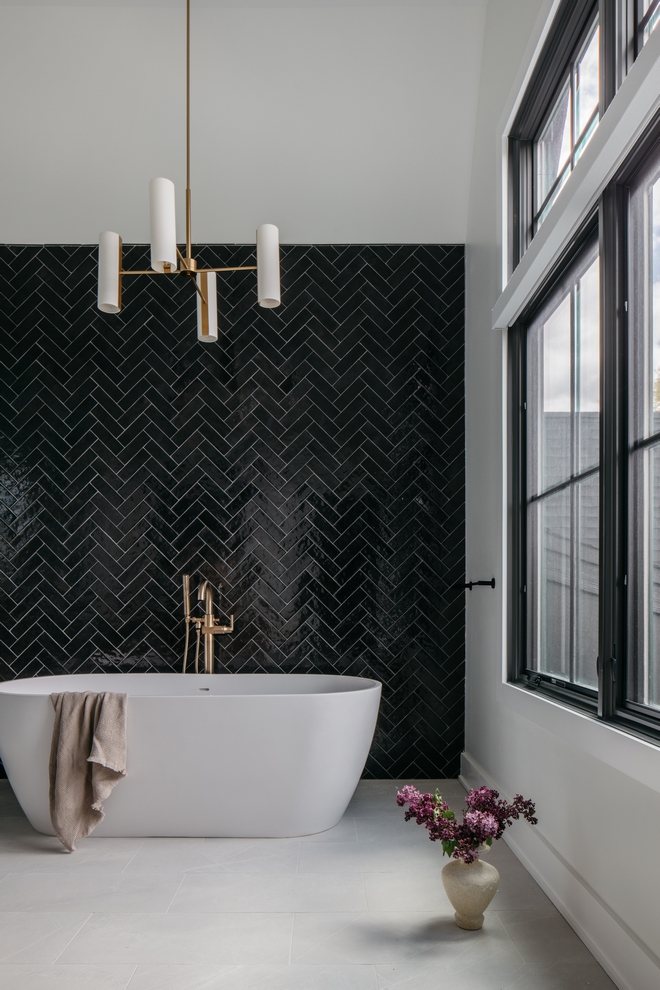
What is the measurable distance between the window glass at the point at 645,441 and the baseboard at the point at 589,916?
0.58m

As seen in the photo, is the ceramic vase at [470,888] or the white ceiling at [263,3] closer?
the ceramic vase at [470,888]

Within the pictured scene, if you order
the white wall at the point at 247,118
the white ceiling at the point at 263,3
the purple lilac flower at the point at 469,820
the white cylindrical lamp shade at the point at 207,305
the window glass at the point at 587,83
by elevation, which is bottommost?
the purple lilac flower at the point at 469,820

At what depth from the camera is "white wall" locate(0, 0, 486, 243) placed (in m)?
3.62

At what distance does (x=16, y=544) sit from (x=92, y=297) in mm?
1417

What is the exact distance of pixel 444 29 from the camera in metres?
3.64

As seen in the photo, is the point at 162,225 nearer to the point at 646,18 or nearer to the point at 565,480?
the point at 646,18

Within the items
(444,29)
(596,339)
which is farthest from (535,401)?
(444,29)

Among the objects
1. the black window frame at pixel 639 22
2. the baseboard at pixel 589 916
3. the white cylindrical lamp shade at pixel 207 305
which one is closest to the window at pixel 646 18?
the black window frame at pixel 639 22

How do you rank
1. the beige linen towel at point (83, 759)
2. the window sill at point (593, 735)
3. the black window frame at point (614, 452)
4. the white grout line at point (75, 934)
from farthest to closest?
the beige linen towel at point (83, 759) < the white grout line at point (75, 934) < the black window frame at point (614, 452) < the window sill at point (593, 735)

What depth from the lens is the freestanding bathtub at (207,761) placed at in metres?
3.11

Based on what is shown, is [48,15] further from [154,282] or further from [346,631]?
[346,631]

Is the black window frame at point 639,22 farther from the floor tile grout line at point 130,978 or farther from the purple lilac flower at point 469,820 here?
the floor tile grout line at point 130,978

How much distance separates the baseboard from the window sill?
402 millimetres

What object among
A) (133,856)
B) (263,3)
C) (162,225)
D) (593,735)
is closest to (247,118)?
(263,3)
